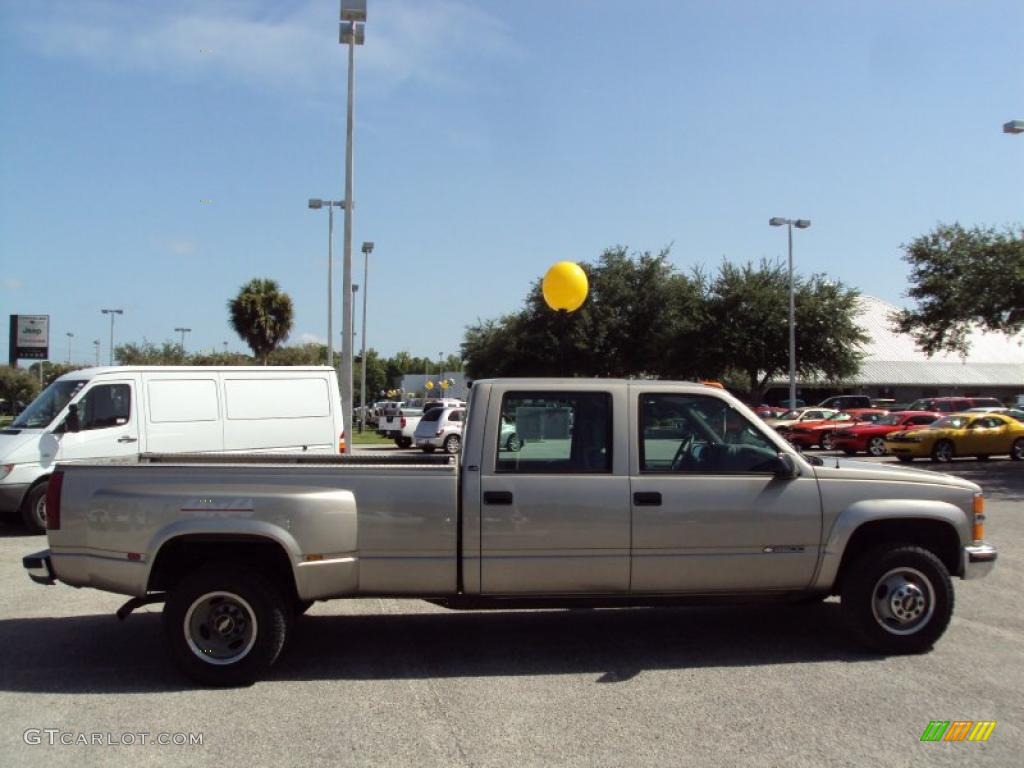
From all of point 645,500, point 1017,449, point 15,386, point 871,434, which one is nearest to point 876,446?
point 871,434

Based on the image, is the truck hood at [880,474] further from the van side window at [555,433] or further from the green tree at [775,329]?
the green tree at [775,329]

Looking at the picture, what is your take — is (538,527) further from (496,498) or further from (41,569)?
(41,569)

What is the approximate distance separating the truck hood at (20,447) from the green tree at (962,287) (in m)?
23.1

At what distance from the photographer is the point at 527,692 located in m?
5.35

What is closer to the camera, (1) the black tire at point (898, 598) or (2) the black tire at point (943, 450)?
(1) the black tire at point (898, 598)

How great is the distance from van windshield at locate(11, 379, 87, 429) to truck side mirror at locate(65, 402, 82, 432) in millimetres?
129

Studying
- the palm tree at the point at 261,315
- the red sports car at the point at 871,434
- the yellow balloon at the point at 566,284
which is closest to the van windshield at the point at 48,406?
the yellow balloon at the point at 566,284

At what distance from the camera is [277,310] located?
45312 millimetres

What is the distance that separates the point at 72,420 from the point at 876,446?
23.6 meters

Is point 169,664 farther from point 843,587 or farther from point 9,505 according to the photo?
point 9,505

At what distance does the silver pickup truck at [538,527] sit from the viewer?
215 inches

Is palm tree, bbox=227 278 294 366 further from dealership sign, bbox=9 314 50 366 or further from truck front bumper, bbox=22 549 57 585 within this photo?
truck front bumper, bbox=22 549 57 585

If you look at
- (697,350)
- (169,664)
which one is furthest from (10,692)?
(697,350)

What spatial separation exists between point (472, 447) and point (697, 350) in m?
38.9
